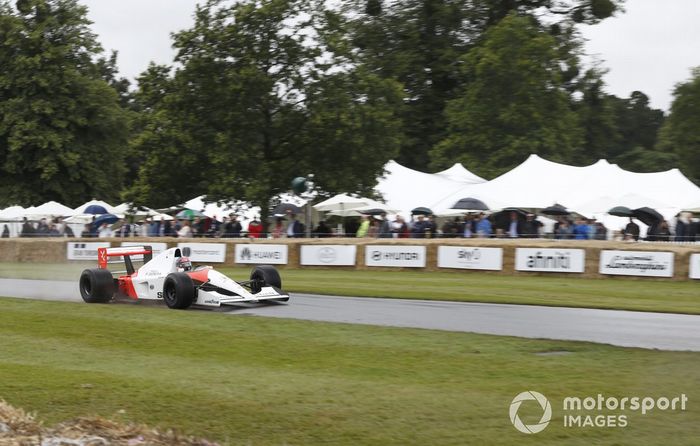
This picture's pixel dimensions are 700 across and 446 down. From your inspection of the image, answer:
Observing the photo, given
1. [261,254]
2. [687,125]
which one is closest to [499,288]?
[261,254]

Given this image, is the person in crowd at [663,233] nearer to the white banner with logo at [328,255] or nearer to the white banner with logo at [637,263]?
the white banner with logo at [637,263]

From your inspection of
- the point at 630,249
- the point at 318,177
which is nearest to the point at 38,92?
the point at 318,177

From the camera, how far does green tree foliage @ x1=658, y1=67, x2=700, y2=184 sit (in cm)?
5678

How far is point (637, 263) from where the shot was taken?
78.2 ft

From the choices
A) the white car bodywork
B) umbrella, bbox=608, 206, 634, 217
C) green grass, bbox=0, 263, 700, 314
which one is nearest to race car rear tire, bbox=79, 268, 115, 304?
the white car bodywork

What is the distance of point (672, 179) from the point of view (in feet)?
111

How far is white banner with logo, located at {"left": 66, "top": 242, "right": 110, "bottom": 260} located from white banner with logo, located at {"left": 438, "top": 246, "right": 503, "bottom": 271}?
14103 millimetres

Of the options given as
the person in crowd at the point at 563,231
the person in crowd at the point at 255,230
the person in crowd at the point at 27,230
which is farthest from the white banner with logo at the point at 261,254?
the person in crowd at the point at 27,230

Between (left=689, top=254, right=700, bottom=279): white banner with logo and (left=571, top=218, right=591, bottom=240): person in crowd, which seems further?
(left=571, top=218, right=591, bottom=240): person in crowd

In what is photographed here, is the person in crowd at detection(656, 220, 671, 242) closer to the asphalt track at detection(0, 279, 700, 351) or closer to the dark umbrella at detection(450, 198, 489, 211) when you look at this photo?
the dark umbrella at detection(450, 198, 489, 211)

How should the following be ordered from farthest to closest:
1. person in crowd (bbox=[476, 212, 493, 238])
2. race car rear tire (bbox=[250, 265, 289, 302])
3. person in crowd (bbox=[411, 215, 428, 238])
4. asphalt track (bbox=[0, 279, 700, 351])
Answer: person in crowd (bbox=[411, 215, 428, 238]) → person in crowd (bbox=[476, 212, 493, 238]) → race car rear tire (bbox=[250, 265, 289, 302]) → asphalt track (bbox=[0, 279, 700, 351])

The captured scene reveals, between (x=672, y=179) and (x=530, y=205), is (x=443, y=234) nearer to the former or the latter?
(x=530, y=205)

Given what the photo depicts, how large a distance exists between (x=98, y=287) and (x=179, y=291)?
8.15ft

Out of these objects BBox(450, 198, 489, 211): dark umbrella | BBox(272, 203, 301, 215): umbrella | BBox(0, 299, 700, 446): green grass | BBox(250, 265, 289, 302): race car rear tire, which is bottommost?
BBox(0, 299, 700, 446): green grass
